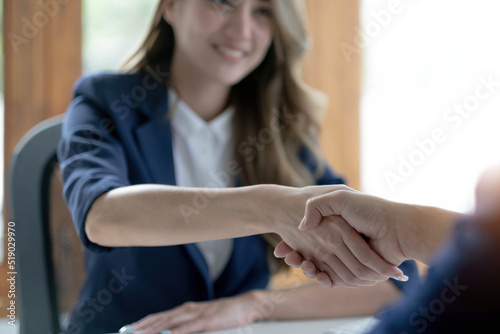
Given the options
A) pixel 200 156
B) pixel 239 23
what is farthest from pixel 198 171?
pixel 239 23

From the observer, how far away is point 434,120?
93.5 inches

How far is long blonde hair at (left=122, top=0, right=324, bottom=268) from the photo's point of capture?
892mm

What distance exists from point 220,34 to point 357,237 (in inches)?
20.0

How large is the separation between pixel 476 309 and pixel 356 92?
7.47 ft

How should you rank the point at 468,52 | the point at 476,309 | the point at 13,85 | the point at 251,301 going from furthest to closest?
the point at 468,52 < the point at 13,85 < the point at 251,301 < the point at 476,309

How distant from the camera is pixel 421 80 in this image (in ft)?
7.91

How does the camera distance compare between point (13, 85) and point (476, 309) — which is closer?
point (476, 309)

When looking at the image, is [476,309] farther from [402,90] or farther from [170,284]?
[402,90]

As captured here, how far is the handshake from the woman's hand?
184mm

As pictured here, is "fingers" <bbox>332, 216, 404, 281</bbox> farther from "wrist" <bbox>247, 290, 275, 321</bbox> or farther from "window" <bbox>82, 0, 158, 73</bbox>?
"window" <bbox>82, 0, 158, 73</bbox>

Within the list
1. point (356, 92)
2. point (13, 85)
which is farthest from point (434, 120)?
point (13, 85)

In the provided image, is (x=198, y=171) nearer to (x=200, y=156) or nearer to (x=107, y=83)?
(x=200, y=156)

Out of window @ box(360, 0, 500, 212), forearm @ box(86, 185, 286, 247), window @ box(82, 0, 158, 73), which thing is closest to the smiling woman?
forearm @ box(86, 185, 286, 247)

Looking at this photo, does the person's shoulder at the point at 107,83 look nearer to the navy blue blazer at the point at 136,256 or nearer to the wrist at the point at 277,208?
the navy blue blazer at the point at 136,256
